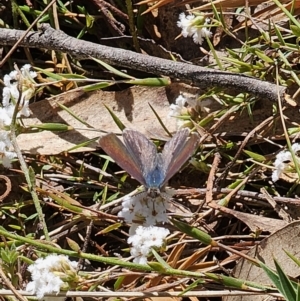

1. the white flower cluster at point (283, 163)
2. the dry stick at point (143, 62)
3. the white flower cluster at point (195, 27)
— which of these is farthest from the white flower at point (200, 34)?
the white flower cluster at point (283, 163)

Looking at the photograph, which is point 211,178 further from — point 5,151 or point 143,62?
point 5,151

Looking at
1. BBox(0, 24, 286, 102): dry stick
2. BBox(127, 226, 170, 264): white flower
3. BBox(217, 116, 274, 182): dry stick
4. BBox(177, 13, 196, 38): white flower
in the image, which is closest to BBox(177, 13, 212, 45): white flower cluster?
BBox(177, 13, 196, 38): white flower

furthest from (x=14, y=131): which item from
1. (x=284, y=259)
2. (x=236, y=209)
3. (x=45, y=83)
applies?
(x=284, y=259)

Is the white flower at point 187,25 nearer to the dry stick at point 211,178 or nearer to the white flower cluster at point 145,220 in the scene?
the dry stick at point 211,178

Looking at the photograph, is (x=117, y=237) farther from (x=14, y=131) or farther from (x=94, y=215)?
(x=14, y=131)

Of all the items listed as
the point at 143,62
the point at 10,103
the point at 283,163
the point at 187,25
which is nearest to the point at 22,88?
the point at 10,103

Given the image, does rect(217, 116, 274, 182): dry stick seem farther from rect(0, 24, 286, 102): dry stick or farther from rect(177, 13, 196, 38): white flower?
rect(177, 13, 196, 38): white flower
